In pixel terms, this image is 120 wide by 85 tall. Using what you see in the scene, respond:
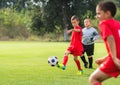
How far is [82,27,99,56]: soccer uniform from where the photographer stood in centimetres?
1492

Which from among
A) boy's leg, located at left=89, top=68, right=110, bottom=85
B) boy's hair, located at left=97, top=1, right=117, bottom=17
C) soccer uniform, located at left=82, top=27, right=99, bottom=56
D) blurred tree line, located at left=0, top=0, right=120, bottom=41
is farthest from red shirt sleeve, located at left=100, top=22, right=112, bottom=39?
blurred tree line, located at left=0, top=0, right=120, bottom=41

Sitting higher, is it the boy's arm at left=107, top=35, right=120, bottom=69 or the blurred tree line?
the boy's arm at left=107, top=35, right=120, bottom=69

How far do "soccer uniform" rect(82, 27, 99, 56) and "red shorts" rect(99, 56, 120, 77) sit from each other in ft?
28.3

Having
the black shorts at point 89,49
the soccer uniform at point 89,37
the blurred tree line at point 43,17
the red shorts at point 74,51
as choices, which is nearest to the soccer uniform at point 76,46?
the red shorts at point 74,51

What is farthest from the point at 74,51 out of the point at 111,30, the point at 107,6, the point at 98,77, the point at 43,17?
the point at 43,17

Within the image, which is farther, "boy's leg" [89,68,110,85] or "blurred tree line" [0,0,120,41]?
"blurred tree line" [0,0,120,41]

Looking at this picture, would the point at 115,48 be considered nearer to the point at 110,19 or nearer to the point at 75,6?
the point at 110,19

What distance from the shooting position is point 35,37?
64875 millimetres

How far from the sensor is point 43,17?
60.5 m

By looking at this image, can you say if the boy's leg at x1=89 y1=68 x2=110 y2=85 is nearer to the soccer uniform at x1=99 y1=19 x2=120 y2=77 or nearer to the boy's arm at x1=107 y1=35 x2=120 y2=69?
the soccer uniform at x1=99 y1=19 x2=120 y2=77

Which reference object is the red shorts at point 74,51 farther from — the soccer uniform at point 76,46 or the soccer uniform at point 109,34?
the soccer uniform at point 109,34

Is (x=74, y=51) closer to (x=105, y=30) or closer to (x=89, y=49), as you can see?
(x=89, y=49)

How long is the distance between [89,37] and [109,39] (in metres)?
8.92

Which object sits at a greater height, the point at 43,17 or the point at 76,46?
the point at 76,46
